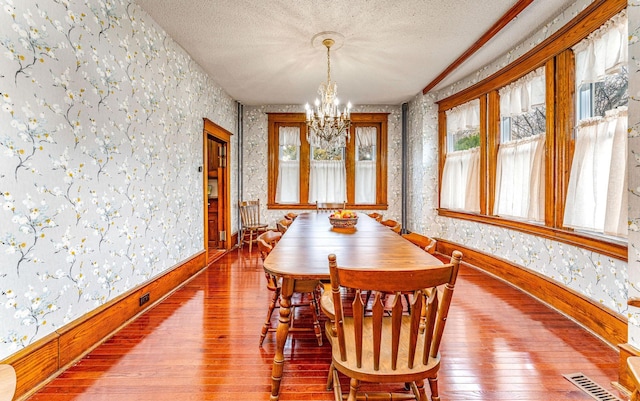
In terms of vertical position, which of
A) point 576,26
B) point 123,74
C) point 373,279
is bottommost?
point 373,279

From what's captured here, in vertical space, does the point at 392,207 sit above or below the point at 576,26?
below

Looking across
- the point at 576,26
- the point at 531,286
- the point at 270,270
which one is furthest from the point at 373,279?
the point at 576,26

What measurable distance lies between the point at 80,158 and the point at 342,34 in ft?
8.96

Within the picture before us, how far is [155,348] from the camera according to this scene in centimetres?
222

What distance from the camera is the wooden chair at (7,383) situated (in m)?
0.78

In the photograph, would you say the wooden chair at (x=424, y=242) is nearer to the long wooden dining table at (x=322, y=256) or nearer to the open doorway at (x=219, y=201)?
the long wooden dining table at (x=322, y=256)

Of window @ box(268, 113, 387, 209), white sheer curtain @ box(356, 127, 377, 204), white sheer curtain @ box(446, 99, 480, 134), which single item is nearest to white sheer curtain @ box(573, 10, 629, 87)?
white sheer curtain @ box(446, 99, 480, 134)

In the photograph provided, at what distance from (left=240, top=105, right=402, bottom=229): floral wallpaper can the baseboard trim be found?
3408 millimetres

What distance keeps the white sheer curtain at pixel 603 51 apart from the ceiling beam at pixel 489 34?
0.63 m

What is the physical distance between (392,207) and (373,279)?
5497 mm

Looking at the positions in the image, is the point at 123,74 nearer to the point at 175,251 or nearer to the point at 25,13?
the point at 25,13

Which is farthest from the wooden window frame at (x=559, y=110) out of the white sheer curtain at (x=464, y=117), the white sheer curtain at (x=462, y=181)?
the white sheer curtain at (x=462, y=181)

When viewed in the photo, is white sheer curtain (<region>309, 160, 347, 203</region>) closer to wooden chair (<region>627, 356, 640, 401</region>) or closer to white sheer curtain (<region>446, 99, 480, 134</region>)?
white sheer curtain (<region>446, 99, 480, 134</region>)

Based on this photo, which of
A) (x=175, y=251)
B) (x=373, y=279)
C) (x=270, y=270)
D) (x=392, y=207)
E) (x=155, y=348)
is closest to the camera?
(x=373, y=279)
